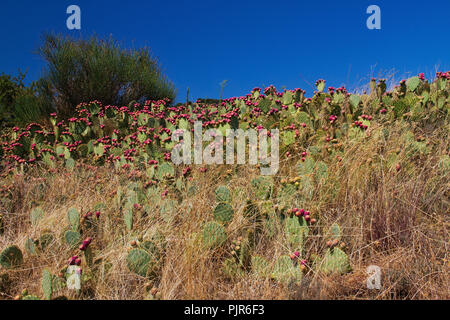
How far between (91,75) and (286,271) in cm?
970

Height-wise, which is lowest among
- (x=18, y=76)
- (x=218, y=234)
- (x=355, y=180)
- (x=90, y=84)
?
(x=218, y=234)

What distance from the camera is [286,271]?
182 cm

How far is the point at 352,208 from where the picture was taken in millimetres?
2350

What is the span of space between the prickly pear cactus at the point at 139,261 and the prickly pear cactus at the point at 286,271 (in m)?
0.69

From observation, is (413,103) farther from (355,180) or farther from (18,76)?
(18,76)

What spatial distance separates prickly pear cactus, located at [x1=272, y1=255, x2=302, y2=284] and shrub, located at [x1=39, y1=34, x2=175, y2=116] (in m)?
9.26

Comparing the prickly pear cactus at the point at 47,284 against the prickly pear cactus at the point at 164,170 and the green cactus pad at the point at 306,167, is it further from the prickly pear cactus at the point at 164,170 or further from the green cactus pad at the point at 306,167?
the green cactus pad at the point at 306,167

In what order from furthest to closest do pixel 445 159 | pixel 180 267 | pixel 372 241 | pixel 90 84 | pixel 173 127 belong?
pixel 90 84 < pixel 173 127 < pixel 445 159 < pixel 372 241 < pixel 180 267

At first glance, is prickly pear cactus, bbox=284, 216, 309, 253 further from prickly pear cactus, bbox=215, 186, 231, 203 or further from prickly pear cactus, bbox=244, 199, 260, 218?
prickly pear cactus, bbox=215, 186, 231, 203

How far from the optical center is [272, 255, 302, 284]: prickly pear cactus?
1779 mm
